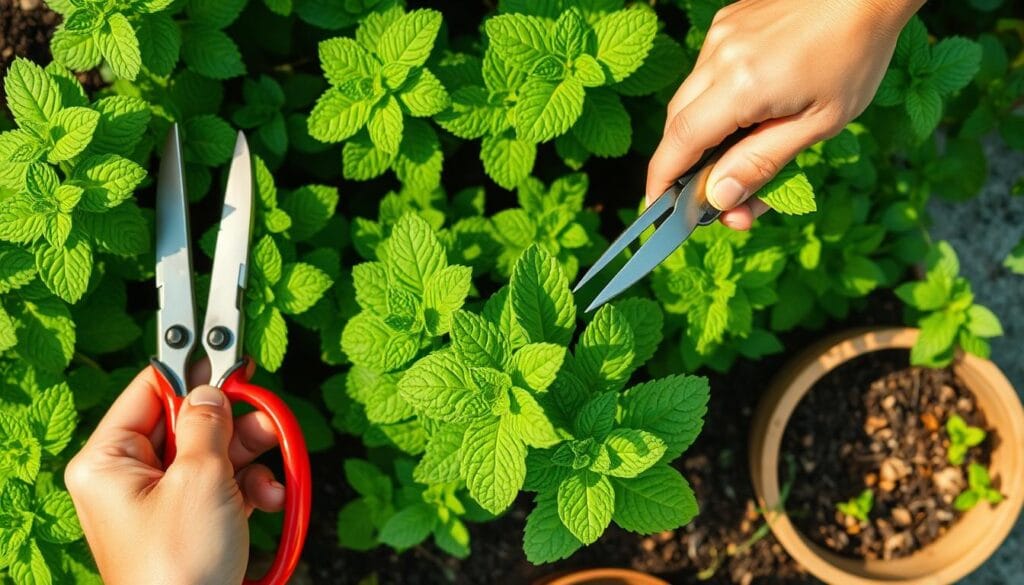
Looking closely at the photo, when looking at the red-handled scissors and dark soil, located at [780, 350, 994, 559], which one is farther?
dark soil, located at [780, 350, 994, 559]

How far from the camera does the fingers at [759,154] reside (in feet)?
5.27

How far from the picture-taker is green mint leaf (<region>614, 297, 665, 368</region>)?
1792 millimetres

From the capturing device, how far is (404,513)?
6.76 feet

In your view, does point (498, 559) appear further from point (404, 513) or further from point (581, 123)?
point (581, 123)

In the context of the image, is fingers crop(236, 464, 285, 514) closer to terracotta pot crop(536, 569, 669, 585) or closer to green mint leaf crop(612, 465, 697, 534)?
green mint leaf crop(612, 465, 697, 534)

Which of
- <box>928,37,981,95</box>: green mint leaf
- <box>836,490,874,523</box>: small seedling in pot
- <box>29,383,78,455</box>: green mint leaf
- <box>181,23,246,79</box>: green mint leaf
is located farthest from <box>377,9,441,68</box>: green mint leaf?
<box>836,490,874,523</box>: small seedling in pot

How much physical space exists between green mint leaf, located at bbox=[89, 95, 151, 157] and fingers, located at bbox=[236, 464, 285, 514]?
2.31ft

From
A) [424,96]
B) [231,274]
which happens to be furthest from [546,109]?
[231,274]

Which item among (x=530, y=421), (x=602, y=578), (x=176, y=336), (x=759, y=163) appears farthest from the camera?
(x=602, y=578)

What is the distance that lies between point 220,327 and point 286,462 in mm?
299

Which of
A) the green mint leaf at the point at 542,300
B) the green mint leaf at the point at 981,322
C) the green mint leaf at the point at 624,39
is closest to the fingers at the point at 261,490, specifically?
the green mint leaf at the point at 542,300

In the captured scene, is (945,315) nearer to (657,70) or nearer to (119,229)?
(657,70)

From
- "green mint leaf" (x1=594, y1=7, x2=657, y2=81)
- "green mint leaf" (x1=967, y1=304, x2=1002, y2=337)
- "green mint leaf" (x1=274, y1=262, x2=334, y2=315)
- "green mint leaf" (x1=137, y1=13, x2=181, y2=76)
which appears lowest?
"green mint leaf" (x1=967, y1=304, x2=1002, y2=337)

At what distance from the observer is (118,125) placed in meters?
1.76
